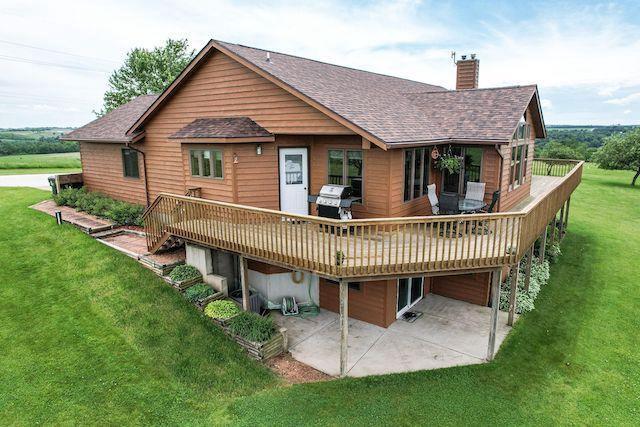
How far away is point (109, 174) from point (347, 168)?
11.4 m

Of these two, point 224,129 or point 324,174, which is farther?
point 324,174

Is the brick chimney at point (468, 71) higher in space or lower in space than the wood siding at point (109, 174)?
higher

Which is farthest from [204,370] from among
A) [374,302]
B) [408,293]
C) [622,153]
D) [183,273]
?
[622,153]

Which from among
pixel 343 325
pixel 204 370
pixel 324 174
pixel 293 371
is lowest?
pixel 293 371

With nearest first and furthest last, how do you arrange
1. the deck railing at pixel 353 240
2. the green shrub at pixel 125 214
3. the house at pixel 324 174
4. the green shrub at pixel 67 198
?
the deck railing at pixel 353 240 < the house at pixel 324 174 < the green shrub at pixel 125 214 < the green shrub at pixel 67 198

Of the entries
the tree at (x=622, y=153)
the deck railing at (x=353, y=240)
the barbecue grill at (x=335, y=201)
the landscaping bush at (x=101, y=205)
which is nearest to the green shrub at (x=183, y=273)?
the deck railing at (x=353, y=240)

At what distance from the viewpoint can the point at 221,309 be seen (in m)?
9.57

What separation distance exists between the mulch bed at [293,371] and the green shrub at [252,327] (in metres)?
0.56

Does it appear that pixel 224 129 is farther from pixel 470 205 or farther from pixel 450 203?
pixel 470 205

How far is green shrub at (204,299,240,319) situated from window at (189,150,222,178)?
3.69 meters

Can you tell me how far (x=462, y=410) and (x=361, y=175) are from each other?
569cm

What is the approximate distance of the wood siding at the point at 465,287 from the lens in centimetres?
1126

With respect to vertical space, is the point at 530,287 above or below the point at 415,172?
below

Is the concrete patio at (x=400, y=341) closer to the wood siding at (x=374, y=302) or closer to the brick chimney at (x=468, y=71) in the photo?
the wood siding at (x=374, y=302)
